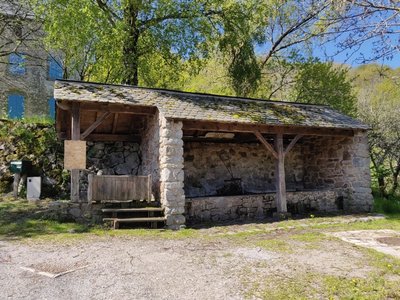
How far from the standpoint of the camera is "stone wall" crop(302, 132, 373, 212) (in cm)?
1005

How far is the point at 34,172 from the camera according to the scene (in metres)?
10.5

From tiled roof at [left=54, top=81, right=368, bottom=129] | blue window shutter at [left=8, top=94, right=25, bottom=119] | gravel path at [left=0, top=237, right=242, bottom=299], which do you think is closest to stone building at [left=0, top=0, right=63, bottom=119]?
blue window shutter at [left=8, top=94, right=25, bottom=119]

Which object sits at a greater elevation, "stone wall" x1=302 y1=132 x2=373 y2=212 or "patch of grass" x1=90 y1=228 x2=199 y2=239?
"stone wall" x1=302 y1=132 x2=373 y2=212

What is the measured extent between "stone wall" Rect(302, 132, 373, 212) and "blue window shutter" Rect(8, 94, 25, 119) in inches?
604

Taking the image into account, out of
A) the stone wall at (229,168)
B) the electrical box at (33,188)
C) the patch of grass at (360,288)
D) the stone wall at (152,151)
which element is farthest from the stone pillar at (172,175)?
the electrical box at (33,188)

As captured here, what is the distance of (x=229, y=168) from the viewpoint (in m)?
11.2

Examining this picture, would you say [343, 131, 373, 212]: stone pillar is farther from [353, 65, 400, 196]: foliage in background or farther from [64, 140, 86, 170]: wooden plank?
[64, 140, 86, 170]: wooden plank

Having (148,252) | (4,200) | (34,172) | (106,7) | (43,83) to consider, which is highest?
(106,7)

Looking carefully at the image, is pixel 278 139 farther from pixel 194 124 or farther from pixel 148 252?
pixel 148 252

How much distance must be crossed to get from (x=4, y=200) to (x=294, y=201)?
812 centimetres

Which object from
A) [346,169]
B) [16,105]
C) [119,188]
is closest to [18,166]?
[119,188]

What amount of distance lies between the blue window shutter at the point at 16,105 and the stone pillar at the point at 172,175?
44.8 feet

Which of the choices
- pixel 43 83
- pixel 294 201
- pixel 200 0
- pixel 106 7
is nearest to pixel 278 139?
pixel 294 201

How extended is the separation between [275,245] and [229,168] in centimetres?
545
